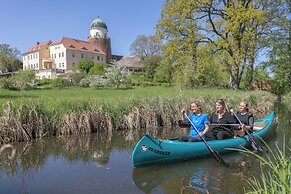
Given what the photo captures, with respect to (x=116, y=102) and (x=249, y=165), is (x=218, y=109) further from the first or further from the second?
(x=116, y=102)

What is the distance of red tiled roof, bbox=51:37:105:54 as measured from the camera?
7650 cm

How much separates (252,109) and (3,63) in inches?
2500

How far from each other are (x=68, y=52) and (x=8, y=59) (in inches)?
522

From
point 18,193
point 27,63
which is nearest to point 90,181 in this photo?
point 18,193

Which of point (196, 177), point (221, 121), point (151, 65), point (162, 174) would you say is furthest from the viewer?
point (151, 65)

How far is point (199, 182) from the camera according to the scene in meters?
6.16

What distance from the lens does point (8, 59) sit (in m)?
70.5

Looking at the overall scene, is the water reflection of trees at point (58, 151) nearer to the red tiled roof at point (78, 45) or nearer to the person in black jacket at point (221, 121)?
the person in black jacket at point (221, 121)

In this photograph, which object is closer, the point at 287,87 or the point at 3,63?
the point at 287,87

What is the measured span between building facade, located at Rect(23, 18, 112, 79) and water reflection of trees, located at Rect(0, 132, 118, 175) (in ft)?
194

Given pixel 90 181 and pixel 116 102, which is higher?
pixel 116 102

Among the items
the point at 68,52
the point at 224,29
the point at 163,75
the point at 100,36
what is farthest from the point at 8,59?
the point at 224,29

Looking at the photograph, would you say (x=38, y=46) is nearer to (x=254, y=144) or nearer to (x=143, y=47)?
(x=143, y=47)

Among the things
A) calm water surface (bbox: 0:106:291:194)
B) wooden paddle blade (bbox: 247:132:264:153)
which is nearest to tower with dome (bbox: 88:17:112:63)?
calm water surface (bbox: 0:106:291:194)
